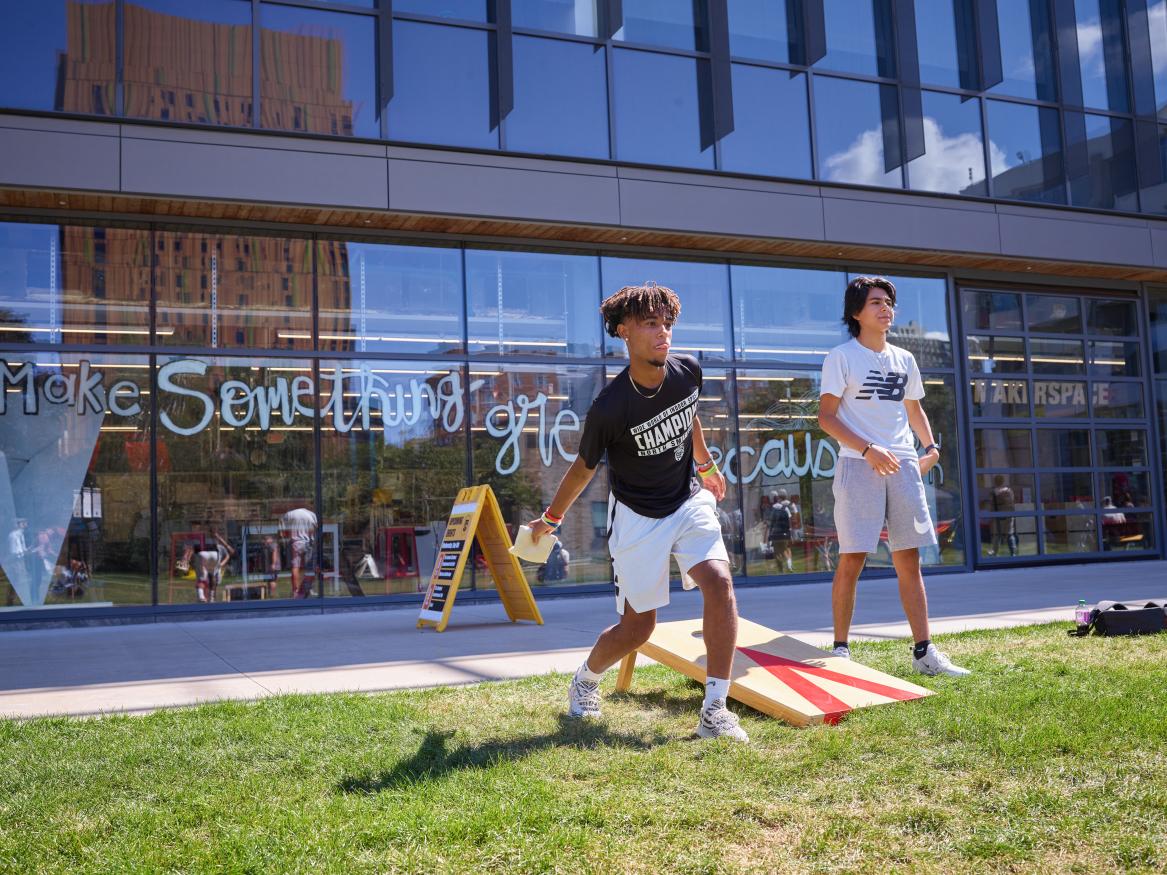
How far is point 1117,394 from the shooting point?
50.8 feet

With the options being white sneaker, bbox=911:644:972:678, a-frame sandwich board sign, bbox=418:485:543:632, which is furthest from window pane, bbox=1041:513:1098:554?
white sneaker, bbox=911:644:972:678

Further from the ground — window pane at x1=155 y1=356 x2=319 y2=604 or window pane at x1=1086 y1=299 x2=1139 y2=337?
window pane at x1=1086 y1=299 x2=1139 y2=337

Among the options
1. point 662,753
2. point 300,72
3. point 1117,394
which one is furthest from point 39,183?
point 1117,394

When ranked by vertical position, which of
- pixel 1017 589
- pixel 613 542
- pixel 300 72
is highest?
pixel 300 72

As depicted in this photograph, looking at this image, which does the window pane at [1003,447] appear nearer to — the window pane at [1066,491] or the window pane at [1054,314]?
the window pane at [1066,491]

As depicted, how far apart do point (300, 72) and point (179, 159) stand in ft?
5.51

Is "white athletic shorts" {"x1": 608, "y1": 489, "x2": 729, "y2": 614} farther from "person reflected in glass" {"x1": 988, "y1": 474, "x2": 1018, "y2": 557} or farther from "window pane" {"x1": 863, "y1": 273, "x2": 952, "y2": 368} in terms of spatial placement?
"person reflected in glass" {"x1": 988, "y1": 474, "x2": 1018, "y2": 557}

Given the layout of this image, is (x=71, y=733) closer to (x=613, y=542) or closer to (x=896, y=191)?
(x=613, y=542)

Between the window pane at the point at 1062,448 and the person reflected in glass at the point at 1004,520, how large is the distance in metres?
0.74

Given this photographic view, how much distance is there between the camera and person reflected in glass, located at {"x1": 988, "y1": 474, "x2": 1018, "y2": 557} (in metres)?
14.4

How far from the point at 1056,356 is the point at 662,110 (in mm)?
7017

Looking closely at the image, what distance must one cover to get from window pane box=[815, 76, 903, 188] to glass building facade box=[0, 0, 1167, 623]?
4cm

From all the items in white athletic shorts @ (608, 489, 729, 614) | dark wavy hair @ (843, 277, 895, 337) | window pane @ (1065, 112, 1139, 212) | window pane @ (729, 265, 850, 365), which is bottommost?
white athletic shorts @ (608, 489, 729, 614)

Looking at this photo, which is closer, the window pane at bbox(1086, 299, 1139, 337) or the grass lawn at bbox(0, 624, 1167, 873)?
the grass lawn at bbox(0, 624, 1167, 873)
